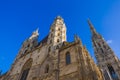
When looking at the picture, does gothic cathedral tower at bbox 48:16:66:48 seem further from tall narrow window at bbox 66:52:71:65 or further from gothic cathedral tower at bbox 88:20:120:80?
gothic cathedral tower at bbox 88:20:120:80

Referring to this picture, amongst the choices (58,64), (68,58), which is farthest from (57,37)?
(58,64)

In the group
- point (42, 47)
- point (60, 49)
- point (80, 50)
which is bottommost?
point (80, 50)

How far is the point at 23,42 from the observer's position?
1205 inches

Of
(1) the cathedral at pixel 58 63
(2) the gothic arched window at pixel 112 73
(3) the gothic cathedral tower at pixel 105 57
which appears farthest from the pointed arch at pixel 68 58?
(2) the gothic arched window at pixel 112 73

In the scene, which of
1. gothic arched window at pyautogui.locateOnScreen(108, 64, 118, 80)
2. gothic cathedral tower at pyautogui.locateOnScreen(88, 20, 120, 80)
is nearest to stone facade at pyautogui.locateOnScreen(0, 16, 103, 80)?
gothic cathedral tower at pyautogui.locateOnScreen(88, 20, 120, 80)

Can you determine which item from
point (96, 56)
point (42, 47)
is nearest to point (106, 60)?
point (96, 56)

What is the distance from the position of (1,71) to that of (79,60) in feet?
57.6

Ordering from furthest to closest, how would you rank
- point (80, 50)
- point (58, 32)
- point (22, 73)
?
point (58, 32) < point (22, 73) < point (80, 50)

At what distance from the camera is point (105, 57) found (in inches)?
1665

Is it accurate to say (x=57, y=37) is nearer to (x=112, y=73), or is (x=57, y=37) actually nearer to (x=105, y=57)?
(x=112, y=73)

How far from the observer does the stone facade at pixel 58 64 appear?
Result: 13664mm

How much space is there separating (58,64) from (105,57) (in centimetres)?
3028

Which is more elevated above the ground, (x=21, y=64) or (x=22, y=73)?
(x=21, y=64)

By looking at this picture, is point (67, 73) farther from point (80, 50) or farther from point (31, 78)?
point (31, 78)
